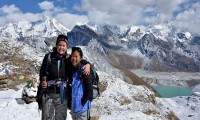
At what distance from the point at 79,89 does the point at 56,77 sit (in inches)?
31.9

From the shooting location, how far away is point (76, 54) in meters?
10.1

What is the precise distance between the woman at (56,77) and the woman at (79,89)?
0.35 meters

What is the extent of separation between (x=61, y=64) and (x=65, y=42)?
65 centimetres

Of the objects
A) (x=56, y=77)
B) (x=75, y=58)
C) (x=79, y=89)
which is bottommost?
(x=79, y=89)

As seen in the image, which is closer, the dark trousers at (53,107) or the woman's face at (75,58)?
the woman's face at (75,58)

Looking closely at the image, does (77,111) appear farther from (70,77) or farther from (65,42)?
(65,42)

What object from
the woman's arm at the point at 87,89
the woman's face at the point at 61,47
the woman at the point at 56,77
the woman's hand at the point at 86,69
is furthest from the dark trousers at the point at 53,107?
the woman's face at the point at 61,47

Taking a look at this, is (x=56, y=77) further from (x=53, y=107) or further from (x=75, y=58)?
(x=53, y=107)

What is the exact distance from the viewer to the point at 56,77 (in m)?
10.3

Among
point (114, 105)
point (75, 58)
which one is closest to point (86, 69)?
point (75, 58)

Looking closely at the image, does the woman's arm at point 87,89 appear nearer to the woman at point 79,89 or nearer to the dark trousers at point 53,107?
the woman at point 79,89

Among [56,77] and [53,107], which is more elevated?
[56,77]

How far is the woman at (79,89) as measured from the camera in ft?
32.5

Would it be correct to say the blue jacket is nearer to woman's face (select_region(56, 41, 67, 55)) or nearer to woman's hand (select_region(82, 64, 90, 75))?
woman's hand (select_region(82, 64, 90, 75))
